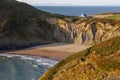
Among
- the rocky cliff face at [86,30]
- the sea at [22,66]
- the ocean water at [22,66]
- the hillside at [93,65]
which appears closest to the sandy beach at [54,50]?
the sea at [22,66]

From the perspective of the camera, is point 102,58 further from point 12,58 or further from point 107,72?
point 12,58

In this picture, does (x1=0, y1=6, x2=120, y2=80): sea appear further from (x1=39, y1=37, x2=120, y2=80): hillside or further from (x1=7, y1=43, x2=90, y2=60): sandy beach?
(x1=39, y1=37, x2=120, y2=80): hillside

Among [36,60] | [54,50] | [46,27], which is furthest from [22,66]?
[46,27]

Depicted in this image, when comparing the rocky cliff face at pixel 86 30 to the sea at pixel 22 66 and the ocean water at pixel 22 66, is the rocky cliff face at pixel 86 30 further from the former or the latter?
the ocean water at pixel 22 66

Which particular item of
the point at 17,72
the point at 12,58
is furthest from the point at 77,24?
the point at 17,72

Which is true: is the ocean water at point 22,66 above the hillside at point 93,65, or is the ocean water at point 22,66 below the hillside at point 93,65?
below
